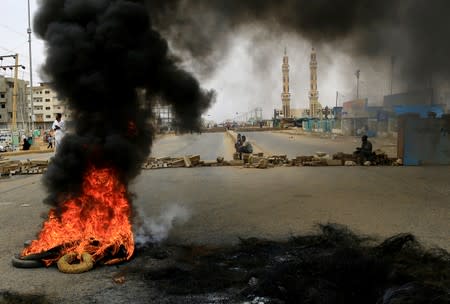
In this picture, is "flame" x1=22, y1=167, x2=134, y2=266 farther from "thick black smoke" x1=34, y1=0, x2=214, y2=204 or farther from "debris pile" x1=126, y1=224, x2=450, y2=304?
"debris pile" x1=126, y1=224, x2=450, y2=304

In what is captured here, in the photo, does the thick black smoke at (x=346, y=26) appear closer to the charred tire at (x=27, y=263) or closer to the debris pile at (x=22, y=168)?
the charred tire at (x=27, y=263)

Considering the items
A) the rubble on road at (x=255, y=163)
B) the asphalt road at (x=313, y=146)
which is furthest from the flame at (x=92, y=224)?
the asphalt road at (x=313, y=146)

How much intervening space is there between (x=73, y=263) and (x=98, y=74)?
7.68 feet

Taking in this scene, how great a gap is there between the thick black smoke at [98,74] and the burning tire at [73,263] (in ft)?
2.58

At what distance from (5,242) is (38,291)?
2334mm

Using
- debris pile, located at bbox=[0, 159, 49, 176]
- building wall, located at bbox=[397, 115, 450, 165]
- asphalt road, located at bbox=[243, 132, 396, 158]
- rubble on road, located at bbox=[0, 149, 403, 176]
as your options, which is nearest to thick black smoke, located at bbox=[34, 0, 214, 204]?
rubble on road, located at bbox=[0, 149, 403, 176]

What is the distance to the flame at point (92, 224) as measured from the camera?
16.3ft

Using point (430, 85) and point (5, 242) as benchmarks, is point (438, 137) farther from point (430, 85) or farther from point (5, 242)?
point (5, 242)

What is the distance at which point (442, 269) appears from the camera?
417cm

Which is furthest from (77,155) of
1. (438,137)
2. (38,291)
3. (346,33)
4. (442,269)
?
(438,137)

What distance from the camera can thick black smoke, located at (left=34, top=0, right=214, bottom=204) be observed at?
195 inches

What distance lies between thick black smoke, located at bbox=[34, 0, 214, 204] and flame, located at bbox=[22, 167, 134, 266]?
15cm

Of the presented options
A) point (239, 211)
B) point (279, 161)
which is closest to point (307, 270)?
point (239, 211)

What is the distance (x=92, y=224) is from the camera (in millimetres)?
5113
